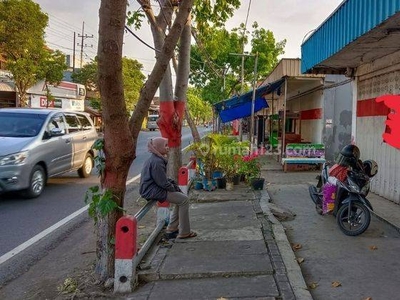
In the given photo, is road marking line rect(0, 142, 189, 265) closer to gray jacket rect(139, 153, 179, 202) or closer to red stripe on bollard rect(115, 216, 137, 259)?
gray jacket rect(139, 153, 179, 202)

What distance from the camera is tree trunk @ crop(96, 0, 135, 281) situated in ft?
11.9

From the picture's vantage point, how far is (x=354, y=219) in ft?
18.5

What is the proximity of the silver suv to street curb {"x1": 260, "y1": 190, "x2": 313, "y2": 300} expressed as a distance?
16.3 feet

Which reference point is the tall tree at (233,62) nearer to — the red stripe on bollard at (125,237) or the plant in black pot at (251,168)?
the plant in black pot at (251,168)

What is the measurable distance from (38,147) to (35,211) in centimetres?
174

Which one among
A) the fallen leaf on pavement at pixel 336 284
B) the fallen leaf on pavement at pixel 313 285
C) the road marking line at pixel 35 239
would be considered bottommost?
the road marking line at pixel 35 239

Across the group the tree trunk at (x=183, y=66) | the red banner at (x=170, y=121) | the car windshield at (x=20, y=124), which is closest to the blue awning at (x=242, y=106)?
the tree trunk at (x=183, y=66)

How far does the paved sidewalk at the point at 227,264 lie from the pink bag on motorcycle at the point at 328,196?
0.89 metres

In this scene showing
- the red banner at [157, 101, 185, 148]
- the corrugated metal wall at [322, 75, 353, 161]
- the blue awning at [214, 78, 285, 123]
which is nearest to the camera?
the red banner at [157, 101, 185, 148]

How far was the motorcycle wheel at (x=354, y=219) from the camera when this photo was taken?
543 centimetres

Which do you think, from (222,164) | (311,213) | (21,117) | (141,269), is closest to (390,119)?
(311,213)

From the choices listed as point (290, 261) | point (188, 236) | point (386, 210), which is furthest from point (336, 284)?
point (386, 210)

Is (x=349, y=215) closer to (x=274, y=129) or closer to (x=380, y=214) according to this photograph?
(x=380, y=214)

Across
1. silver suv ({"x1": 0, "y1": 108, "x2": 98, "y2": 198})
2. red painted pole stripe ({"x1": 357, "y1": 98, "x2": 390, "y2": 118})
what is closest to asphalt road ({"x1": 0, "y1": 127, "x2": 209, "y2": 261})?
silver suv ({"x1": 0, "y1": 108, "x2": 98, "y2": 198})
